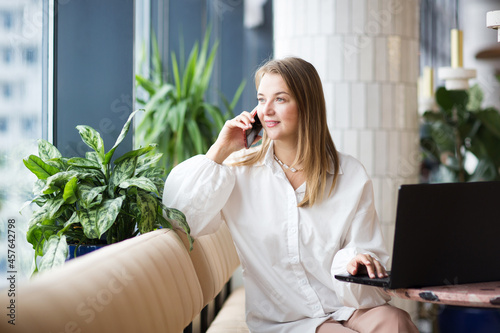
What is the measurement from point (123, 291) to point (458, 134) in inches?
171

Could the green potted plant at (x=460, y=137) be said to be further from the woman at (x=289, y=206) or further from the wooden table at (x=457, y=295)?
the wooden table at (x=457, y=295)

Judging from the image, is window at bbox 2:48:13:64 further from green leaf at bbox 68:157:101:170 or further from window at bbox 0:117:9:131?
green leaf at bbox 68:157:101:170

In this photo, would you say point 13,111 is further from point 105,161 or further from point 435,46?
point 435,46

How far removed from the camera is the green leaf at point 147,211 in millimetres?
2053

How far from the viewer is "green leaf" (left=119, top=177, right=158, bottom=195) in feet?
6.61

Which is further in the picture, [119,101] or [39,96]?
[119,101]

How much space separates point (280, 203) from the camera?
7.17ft

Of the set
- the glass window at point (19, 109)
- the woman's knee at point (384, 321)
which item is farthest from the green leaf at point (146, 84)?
the woman's knee at point (384, 321)

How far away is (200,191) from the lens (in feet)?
7.06

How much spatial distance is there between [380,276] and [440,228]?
240mm

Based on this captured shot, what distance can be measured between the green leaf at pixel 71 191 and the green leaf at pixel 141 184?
0.16 meters

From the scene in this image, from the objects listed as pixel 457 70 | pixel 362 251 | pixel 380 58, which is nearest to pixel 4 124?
pixel 362 251

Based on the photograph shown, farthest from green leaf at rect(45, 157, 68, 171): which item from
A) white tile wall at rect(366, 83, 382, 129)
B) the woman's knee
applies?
white tile wall at rect(366, 83, 382, 129)

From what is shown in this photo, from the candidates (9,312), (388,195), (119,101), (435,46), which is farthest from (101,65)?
(435,46)
